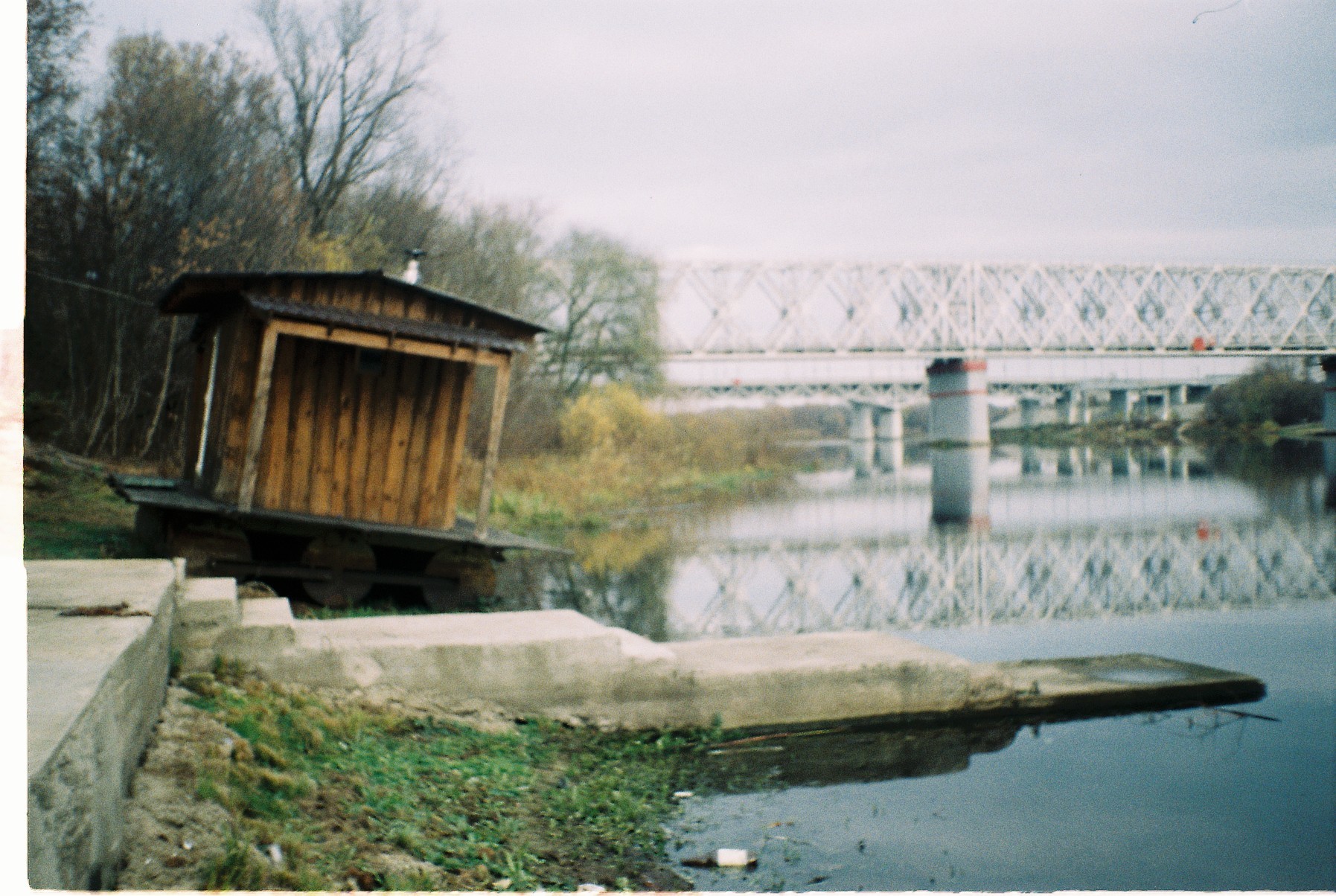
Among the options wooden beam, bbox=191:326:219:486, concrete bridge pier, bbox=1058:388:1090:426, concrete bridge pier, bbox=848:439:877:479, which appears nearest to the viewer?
wooden beam, bbox=191:326:219:486

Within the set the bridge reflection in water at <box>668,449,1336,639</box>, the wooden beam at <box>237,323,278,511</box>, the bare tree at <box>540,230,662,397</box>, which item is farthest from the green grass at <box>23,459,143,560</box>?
the bare tree at <box>540,230,662,397</box>

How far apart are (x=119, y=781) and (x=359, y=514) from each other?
667cm

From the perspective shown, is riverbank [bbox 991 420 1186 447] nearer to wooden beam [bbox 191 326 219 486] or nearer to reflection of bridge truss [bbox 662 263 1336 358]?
reflection of bridge truss [bbox 662 263 1336 358]

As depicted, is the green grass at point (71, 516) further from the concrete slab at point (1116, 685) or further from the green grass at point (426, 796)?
the concrete slab at point (1116, 685)

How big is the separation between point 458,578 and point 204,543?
223cm

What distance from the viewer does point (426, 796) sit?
4.44 m

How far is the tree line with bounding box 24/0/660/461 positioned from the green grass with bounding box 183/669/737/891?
6.93 meters

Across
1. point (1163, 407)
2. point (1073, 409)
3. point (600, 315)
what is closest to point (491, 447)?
point (600, 315)

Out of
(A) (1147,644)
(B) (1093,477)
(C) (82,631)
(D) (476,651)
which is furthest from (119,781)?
(B) (1093,477)

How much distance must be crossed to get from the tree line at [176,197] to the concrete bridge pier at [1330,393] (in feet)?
41.4

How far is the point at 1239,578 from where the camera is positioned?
40.9ft

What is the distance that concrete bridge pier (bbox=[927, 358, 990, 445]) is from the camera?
1998 inches

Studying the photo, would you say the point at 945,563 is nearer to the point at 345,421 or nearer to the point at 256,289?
the point at 345,421

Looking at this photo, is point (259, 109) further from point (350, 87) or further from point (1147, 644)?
point (1147, 644)
